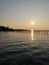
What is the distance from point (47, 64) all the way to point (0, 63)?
5.71 meters

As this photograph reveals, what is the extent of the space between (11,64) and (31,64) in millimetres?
2431

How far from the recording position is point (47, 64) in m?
14.8

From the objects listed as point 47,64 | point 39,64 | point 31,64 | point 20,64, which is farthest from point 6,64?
point 47,64

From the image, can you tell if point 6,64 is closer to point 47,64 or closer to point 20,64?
point 20,64

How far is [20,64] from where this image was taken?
48.6 ft

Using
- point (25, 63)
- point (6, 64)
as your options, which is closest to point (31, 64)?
point (25, 63)

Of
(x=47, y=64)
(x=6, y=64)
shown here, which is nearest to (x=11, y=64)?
(x=6, y=64)

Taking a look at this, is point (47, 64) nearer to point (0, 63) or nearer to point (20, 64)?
point (20, 64)

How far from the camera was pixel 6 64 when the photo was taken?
14.4 meters

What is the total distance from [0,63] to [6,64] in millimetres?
792

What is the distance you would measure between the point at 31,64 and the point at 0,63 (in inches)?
148

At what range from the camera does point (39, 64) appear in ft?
48.2

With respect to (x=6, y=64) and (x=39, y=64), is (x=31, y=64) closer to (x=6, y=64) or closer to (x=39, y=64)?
(x=39, y=64)

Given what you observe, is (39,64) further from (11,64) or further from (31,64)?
(11,64)
